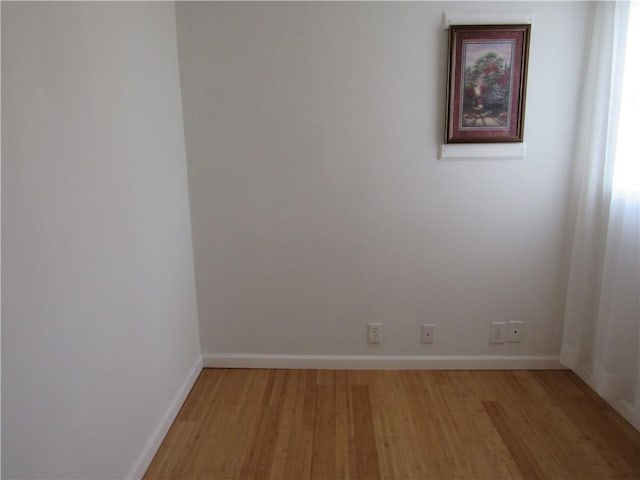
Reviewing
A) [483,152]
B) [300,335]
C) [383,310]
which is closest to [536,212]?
[483,152]

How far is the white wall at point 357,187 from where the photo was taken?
6.85 ft

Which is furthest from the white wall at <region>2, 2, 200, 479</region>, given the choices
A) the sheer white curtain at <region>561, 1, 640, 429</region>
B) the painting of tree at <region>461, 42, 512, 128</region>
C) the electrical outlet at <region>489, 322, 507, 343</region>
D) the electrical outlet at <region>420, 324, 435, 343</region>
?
the sheer white curtain at <region>561, 1, 640, 429</region>

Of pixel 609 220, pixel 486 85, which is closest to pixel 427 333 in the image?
pixel 609 220

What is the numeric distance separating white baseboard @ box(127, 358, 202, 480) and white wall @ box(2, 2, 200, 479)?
0.01 metres

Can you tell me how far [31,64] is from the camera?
1.04m

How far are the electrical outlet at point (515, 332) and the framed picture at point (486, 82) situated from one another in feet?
3.55

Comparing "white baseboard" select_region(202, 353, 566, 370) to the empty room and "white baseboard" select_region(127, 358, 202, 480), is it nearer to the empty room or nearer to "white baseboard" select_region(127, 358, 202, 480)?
the empty room

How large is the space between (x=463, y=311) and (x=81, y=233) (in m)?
2.02

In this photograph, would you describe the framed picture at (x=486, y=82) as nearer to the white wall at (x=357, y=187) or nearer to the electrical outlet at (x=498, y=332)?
the white wall at (x=357, y=187)

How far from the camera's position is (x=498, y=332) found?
2.37 meters

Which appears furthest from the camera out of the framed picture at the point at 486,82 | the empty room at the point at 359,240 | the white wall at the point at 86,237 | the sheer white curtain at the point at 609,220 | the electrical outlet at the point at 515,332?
the electrical outlet at the point at 515,332

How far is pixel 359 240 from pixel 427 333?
717 millimetres

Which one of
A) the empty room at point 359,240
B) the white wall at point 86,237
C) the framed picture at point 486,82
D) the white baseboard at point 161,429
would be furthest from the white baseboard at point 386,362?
the framed picture at point 486,82

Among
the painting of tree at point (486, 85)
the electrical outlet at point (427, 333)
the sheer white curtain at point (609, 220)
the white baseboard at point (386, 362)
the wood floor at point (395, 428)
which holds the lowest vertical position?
the wood floor at point (395, 428)
